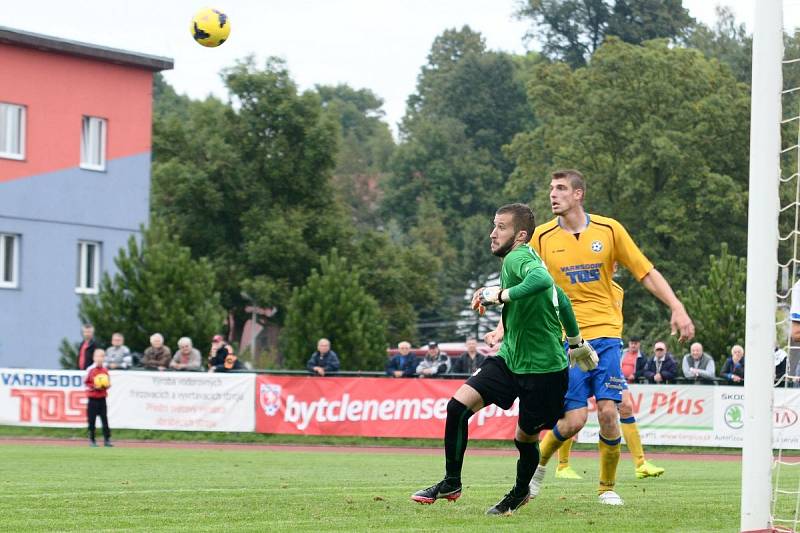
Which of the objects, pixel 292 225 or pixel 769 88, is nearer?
pixel 769 88

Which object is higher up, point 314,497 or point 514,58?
point 514,58

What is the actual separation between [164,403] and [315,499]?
16.7 meters

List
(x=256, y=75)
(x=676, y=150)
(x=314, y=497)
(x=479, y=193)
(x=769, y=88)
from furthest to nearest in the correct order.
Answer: (x=479, y=193), (x=256, y=75), (x=676, y=150), (x=314, y=497), (x=769, y=88)

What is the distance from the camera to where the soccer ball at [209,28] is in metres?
20.5

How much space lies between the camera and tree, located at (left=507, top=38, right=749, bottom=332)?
53625 mm

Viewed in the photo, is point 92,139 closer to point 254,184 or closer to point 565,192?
point 254,184

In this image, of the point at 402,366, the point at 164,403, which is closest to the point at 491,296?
the point at 402,366

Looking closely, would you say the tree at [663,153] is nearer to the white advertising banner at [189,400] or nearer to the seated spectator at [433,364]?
the seated spectator at [433,364]

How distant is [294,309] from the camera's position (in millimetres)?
33438

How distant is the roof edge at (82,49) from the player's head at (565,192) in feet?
106

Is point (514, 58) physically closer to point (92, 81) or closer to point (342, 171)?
point (342, 171)

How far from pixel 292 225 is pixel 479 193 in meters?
21.5

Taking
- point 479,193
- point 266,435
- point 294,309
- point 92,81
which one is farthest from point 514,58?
point 266,435

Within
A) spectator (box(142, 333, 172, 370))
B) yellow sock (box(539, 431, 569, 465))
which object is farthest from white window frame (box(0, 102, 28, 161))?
yellow sock (box(539, 431, 569, 465))
